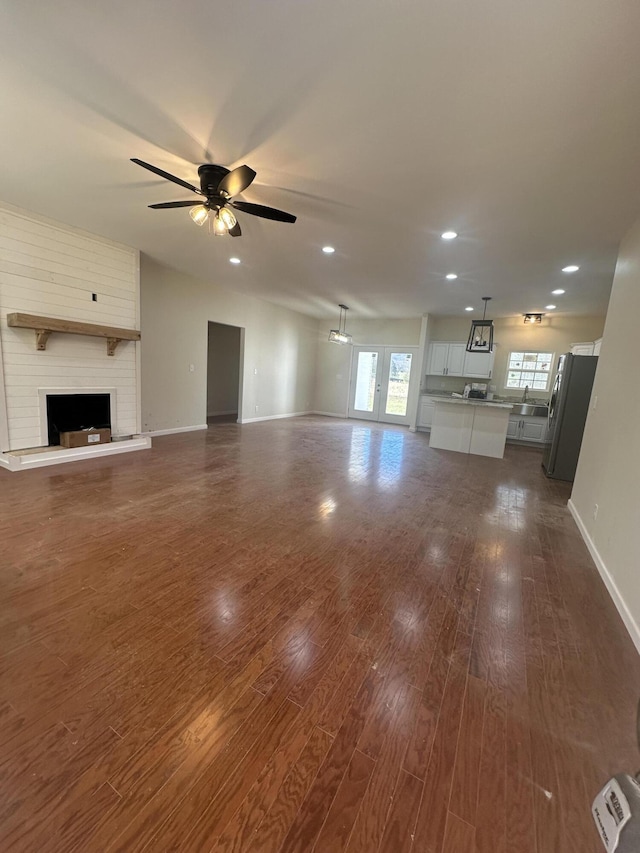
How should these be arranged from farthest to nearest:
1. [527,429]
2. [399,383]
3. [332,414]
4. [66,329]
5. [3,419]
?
[332,414] < [399,383] < [527,429] < [66,329] < [3,419]

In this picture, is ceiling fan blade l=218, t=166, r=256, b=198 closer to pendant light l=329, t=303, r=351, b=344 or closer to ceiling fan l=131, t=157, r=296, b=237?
ceiling fan l=131, t=157, r=296, b=237

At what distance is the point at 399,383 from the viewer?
9.07 meters

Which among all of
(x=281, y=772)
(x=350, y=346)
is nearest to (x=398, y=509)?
(x=281, y=772)

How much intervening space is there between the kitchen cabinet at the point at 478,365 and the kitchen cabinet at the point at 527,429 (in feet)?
3.81

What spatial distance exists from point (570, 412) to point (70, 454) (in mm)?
6676

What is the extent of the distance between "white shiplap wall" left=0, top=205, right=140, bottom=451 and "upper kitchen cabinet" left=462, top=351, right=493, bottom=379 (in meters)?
6.82

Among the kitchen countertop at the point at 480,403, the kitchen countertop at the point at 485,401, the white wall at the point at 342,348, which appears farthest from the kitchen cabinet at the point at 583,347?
the white wall at the point at 342,348

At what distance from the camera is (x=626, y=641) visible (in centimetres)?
192

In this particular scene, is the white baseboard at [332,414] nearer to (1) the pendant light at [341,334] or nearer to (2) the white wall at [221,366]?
(1) the pendant light at [341,334]

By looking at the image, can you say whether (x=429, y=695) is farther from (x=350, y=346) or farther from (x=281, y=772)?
(x=350, y=346)

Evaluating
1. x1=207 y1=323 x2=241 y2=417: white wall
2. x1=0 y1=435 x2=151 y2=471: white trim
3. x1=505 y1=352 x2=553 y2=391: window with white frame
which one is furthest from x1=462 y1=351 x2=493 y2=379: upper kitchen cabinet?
x1=0 y1=435 x2=151 y2=471: white trim

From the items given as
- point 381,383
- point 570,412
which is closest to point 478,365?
point 381,383

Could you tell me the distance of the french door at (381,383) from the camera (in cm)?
900

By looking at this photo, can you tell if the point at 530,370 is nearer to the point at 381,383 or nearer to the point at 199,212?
the point at 381,383
